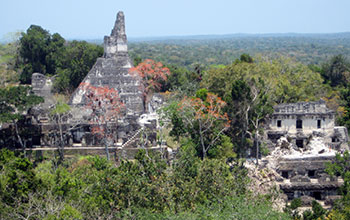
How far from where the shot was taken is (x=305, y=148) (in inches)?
898

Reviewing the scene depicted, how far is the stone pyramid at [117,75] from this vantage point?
26.7 m

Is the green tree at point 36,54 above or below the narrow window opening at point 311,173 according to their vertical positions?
above

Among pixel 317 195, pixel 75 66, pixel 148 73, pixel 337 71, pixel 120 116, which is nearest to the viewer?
pixel 317 195

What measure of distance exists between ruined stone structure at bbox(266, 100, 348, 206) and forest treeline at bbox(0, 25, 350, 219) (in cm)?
93

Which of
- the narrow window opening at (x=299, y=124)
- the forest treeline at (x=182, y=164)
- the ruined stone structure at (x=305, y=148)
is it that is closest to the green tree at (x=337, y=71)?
the forest treeline at (x=182, y=164)

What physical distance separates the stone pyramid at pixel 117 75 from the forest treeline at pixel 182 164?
7.30 feet

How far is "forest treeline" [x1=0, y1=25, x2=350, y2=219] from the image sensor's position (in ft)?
43.5

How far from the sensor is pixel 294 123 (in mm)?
23797

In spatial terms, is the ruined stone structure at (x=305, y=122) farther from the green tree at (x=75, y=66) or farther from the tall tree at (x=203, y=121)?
the green tree at (x=75, y=66)

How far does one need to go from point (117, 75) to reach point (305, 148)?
13.8m

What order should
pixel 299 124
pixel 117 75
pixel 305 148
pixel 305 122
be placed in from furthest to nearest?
pixel 117 75 < pixel 299 124 < pixel 305 122 < pixel 305 148

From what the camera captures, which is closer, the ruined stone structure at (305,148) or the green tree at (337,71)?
the ruined stone structure at (305,148)

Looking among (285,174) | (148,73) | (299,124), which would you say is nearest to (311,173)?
(285,174)

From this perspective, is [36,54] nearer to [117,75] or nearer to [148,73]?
[117,75]
